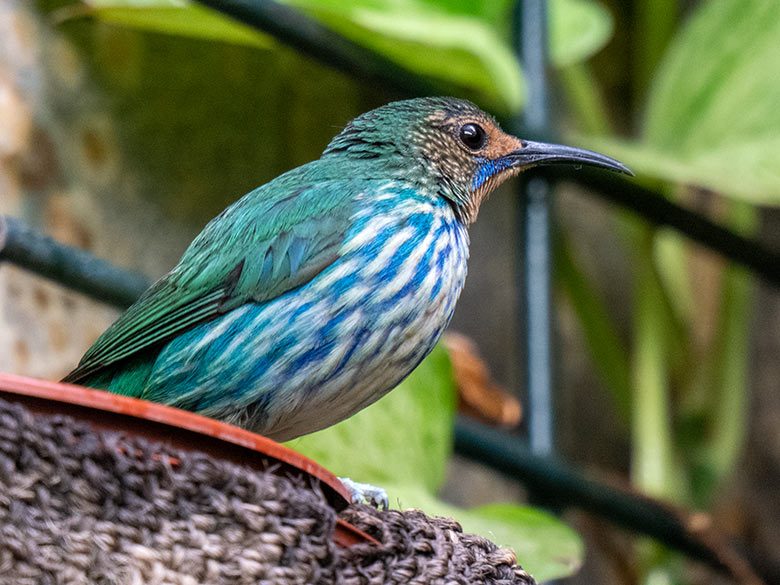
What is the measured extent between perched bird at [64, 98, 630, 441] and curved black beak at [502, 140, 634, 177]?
0.59ft

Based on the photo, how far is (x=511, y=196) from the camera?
3146 millimetres

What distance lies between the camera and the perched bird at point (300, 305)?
1.15 metres

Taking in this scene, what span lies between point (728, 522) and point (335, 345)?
2.40m

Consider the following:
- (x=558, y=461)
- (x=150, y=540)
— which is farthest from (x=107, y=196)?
(x=150, y=540)

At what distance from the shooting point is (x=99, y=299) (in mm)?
1728

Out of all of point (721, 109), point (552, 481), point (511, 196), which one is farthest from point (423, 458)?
point (511, 196)

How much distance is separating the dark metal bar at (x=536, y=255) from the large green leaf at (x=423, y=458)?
46 centimetres

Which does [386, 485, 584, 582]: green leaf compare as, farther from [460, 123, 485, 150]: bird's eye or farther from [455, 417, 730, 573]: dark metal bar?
[460, 123, 485, 150]: bird's eye

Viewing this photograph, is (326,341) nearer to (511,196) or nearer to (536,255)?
(536,255)

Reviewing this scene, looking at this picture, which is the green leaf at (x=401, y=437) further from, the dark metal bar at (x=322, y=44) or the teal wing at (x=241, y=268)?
the dark metal bar at (x=322, y=44)

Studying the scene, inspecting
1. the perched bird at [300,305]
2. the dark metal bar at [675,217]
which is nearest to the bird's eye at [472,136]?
the perched bird at [300,305]

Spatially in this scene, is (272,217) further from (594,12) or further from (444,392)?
(594,12)

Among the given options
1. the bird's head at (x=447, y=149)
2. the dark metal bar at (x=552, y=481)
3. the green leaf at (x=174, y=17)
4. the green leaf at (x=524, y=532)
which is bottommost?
the green leaf at (x=524, y=532)

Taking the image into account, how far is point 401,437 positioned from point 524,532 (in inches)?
10.8
